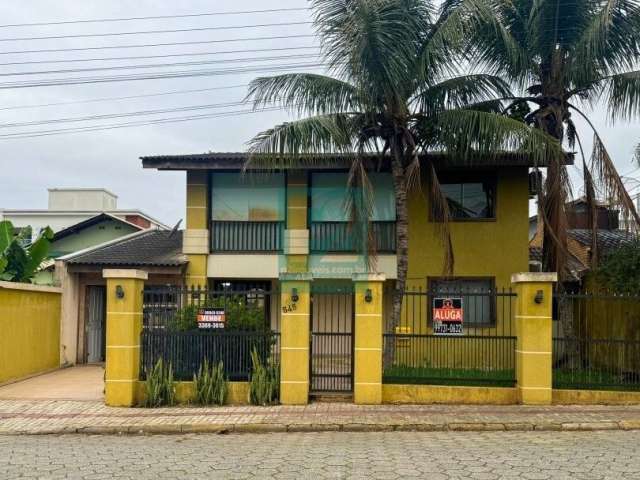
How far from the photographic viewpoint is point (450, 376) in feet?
38.2

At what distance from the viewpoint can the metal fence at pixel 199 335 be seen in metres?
11.8

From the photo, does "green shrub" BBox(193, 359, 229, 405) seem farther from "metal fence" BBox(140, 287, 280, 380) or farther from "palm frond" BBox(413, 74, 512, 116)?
"palm frond" BBox(413, 74, 512, 116)

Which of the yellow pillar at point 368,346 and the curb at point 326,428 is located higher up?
the yellow pillar at point 368,346

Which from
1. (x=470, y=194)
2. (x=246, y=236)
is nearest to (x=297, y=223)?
(x=246, y=236)

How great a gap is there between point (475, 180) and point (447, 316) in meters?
6.86

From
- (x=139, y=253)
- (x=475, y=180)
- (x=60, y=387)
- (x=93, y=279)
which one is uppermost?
(x=475, y=180)

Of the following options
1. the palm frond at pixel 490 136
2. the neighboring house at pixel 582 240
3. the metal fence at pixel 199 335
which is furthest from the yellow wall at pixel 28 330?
the neighboring house at pixel 582 240

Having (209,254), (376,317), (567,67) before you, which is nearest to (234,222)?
(209,254)

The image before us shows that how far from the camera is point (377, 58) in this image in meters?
13.1

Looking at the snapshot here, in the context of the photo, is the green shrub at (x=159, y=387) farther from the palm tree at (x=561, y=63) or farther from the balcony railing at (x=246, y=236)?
the palm tree at (x=561, y=63)

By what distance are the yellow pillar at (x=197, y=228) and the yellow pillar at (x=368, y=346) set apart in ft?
24.1

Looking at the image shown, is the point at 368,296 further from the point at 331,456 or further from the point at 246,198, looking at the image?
the point at 246,198

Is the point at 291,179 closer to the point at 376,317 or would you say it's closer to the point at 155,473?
the point at 376,317

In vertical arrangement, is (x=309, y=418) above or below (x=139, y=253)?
below
